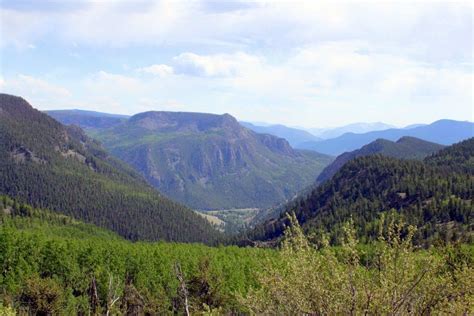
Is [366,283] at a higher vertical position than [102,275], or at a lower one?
higher

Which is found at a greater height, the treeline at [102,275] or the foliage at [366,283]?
the foliage at [366,283]

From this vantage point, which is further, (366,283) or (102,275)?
(102,275)

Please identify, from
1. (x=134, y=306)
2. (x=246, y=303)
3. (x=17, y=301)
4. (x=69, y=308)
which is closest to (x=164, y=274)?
(x=134, y=306)

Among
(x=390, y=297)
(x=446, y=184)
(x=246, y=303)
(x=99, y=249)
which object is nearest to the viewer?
(x=390, y=297)

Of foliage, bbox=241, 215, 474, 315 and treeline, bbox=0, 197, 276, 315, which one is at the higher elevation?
foliage, bbox=241, 215, 474, 315

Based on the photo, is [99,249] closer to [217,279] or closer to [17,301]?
[17,301]

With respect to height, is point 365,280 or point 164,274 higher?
point 365,280

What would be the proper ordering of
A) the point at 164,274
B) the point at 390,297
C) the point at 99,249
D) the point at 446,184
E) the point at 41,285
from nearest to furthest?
the point at 390,297 < the point at 41,285 < the point at 164,274 < the point at 99,249 < the point at 446,184

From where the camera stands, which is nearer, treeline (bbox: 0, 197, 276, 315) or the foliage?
the foliage

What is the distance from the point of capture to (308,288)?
18078mm

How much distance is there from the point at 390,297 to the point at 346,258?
220 cm

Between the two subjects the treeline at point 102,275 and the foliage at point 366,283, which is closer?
the foliage at point 366,283

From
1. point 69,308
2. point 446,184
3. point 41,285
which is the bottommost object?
point 69,308

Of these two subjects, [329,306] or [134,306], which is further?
[134,306]
